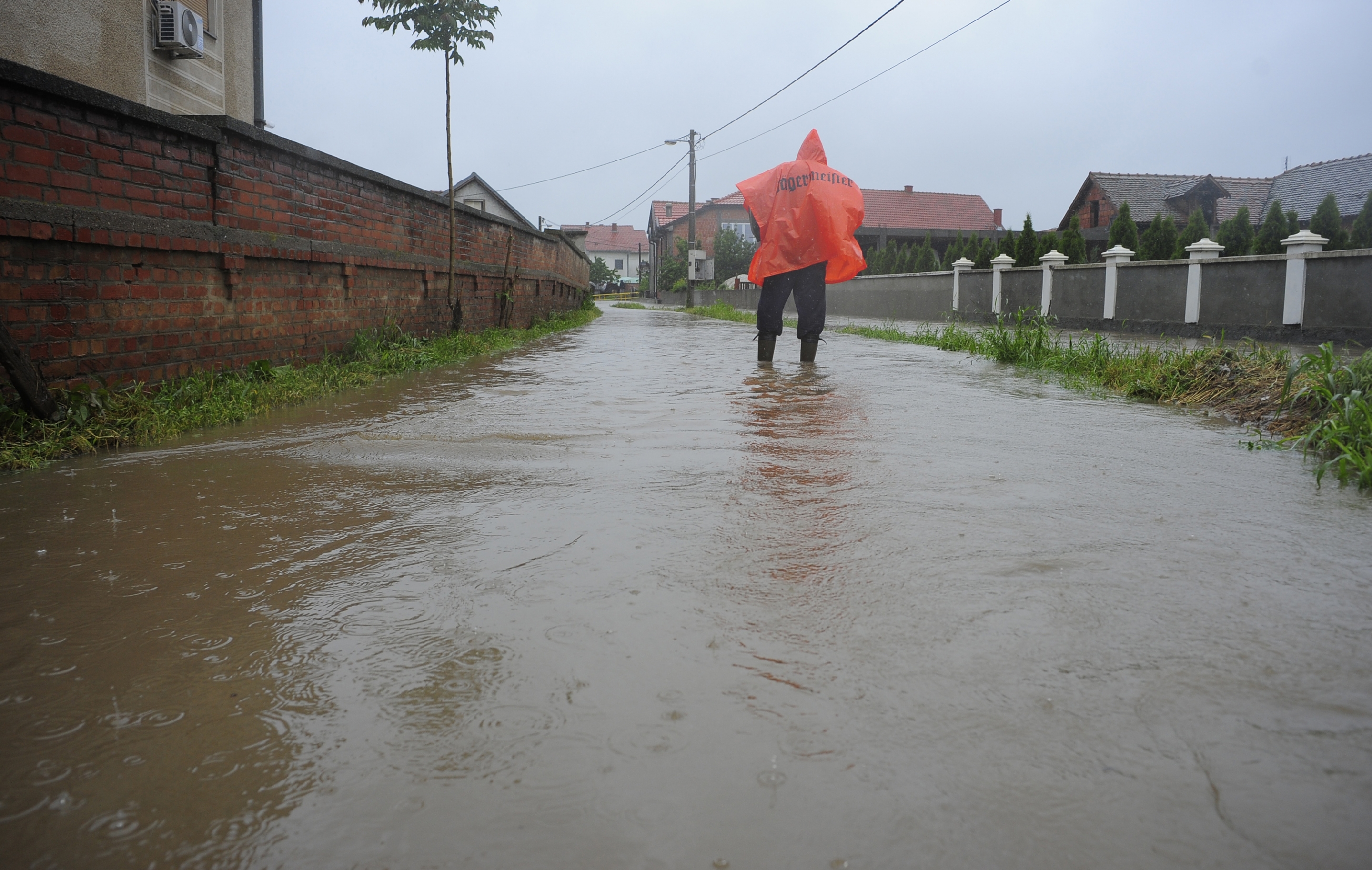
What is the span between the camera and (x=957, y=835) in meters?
1.30

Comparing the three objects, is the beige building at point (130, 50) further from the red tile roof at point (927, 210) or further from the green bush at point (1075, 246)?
the red tile roof at point (927, 210)

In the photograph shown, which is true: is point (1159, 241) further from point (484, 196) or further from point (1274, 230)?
point (484, 196)

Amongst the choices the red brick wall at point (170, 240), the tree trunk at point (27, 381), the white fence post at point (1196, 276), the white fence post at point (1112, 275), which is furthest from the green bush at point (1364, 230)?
the tree trunk at point (27, 381)

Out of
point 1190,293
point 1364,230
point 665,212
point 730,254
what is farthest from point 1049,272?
point 665,212

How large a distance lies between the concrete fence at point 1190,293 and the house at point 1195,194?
18202 millimetres

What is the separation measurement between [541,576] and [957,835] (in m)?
1.24

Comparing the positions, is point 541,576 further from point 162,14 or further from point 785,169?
point 162,14

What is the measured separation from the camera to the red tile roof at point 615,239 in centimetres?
10519

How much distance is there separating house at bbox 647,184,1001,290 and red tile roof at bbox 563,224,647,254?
1091 inches

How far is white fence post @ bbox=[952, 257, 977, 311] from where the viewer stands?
20094mm

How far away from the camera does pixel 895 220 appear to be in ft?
170

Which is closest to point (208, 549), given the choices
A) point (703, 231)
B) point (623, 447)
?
point (623, 447)

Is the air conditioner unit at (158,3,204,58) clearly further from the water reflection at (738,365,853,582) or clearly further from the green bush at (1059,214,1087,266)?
the green bush at (1059,214,1087,266)

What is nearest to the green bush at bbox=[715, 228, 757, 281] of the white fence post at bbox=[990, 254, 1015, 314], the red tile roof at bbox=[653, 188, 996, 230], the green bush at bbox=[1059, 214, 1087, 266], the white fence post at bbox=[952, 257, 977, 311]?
the red tile roof at bbox=[653, 188, 996, 230]
